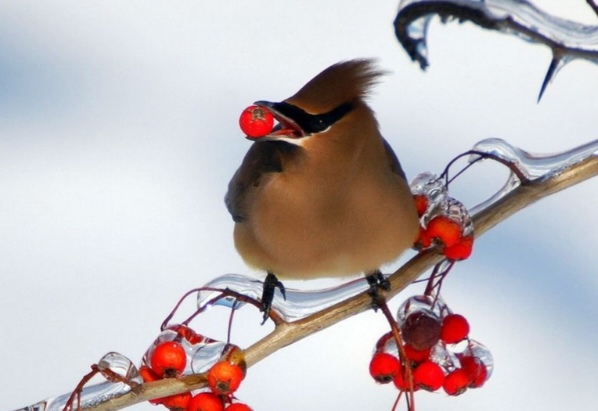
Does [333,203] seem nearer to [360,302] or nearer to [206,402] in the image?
[360,302]

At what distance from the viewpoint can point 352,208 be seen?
64.3 inches

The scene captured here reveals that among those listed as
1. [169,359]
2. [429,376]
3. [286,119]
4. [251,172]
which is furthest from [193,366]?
[251,172]

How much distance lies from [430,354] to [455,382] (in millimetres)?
49

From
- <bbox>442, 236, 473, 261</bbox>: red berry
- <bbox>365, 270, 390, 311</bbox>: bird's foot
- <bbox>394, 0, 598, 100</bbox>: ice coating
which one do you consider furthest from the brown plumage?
<bbox>394, 0, 598, 100</bbox>: ice coating

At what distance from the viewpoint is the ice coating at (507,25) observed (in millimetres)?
736

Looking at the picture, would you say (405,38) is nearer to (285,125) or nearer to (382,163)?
(285,125)

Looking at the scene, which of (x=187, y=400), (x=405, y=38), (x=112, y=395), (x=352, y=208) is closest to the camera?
(x=405, y=38)

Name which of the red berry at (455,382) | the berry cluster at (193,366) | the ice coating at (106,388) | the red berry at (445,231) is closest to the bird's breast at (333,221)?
the red berry at (445,231)

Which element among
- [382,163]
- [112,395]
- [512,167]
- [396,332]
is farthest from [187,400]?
[382,163]

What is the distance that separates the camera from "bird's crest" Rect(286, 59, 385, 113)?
1.40m

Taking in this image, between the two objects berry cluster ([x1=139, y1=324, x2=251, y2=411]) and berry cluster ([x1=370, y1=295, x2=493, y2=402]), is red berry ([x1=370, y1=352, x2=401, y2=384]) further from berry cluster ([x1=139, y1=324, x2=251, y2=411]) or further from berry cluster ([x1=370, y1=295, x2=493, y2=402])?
berry cluster ([x1=139, y1=324, x2=251, y2=411])

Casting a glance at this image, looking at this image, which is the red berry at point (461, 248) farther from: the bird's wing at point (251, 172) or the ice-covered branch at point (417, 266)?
the bird's wing at point (251, 172)

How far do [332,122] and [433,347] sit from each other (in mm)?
403

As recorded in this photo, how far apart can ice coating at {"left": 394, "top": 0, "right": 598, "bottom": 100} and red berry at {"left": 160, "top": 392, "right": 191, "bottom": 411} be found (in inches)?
22.9
